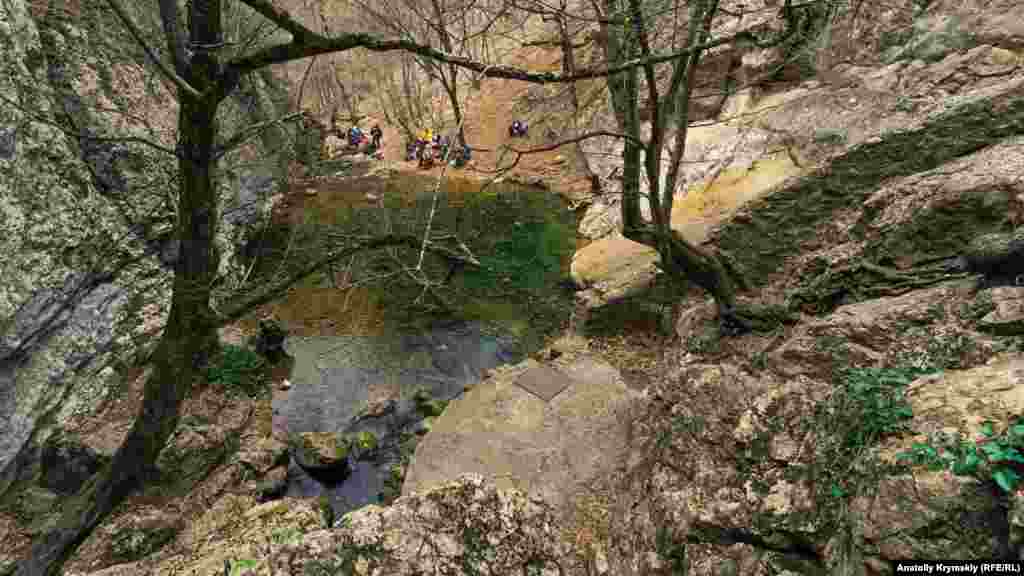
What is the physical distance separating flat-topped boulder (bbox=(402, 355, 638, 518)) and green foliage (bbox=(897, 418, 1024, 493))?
3327 millimetres

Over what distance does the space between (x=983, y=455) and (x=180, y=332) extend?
16.7 ft

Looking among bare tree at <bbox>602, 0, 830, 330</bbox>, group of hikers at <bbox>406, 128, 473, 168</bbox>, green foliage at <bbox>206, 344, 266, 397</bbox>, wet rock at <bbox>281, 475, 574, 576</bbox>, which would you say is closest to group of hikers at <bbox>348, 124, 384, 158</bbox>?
group of hikers at <bbox>406, 128, 473, 168</bbox>

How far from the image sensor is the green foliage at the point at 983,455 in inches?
79.4

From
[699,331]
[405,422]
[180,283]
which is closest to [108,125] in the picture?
[180,283]

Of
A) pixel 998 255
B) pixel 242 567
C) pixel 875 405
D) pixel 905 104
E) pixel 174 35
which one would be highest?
pixel 174 35

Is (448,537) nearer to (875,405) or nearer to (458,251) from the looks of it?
(875,405)

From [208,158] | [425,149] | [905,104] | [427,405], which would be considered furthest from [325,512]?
[425,149]

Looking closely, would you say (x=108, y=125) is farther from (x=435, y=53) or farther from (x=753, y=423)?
(x=753, y=423)

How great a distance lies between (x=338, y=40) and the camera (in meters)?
2.33

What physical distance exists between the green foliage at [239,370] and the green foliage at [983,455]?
876cm

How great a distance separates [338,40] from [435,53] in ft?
1.56

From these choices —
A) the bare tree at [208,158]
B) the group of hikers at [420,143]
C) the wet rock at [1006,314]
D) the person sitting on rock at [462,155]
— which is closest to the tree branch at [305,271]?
the bare tree at [208,158]

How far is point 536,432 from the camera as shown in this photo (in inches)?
240

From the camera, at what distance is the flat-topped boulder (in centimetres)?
545
